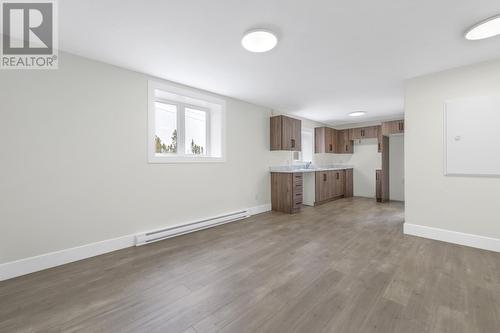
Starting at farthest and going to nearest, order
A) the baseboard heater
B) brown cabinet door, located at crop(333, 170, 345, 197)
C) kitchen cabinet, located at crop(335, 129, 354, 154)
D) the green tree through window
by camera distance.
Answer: kitchen cabinet, located at crop(335, 129, 354, 154) → brown cabinet door, located at crop(333, 170, 345, 197) → the green tree through window → the baseboard heater

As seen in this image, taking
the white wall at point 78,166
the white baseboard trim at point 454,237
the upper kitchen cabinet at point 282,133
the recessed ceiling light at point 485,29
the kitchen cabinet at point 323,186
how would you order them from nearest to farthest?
the recessed ceiling light at point 485,29, the white wall at point 78,166, the white baseboard trim at point 454,237, the upper kitchen cabinet at point 282,133, the kitchen cabinet at point 323,186

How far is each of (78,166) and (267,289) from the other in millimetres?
2590

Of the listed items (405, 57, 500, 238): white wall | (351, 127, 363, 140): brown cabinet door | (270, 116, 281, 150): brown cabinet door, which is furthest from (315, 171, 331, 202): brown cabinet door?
(405, 57, 500, 238): white wall

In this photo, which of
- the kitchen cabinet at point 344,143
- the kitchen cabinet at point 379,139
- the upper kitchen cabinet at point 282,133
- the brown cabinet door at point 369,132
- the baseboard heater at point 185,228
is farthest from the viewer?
the kitchen cabinet at point 344,143

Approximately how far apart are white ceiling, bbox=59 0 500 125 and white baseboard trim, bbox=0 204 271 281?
2344 millimetres

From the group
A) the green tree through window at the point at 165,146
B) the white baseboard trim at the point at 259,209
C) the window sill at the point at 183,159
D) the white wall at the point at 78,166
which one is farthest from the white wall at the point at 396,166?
the green tree through window at the point at 165,146

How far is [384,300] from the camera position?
1722 millimetres

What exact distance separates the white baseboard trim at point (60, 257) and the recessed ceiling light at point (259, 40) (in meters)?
2.87

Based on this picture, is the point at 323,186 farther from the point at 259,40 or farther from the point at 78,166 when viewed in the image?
the point at 78,166

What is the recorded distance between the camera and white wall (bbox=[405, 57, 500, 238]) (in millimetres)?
2729

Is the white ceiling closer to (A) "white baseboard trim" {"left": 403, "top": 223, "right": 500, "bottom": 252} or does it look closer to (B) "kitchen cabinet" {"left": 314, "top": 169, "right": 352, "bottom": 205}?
(A) "white baseboard trim" {"left": 403, "top": 223, "right": 500, "bottom": 252}

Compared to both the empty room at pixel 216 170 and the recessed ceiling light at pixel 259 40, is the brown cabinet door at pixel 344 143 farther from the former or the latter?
the recessed ceiling light at pixel 259 40

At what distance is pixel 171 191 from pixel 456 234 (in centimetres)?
419

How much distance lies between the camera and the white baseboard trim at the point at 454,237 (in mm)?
2686
